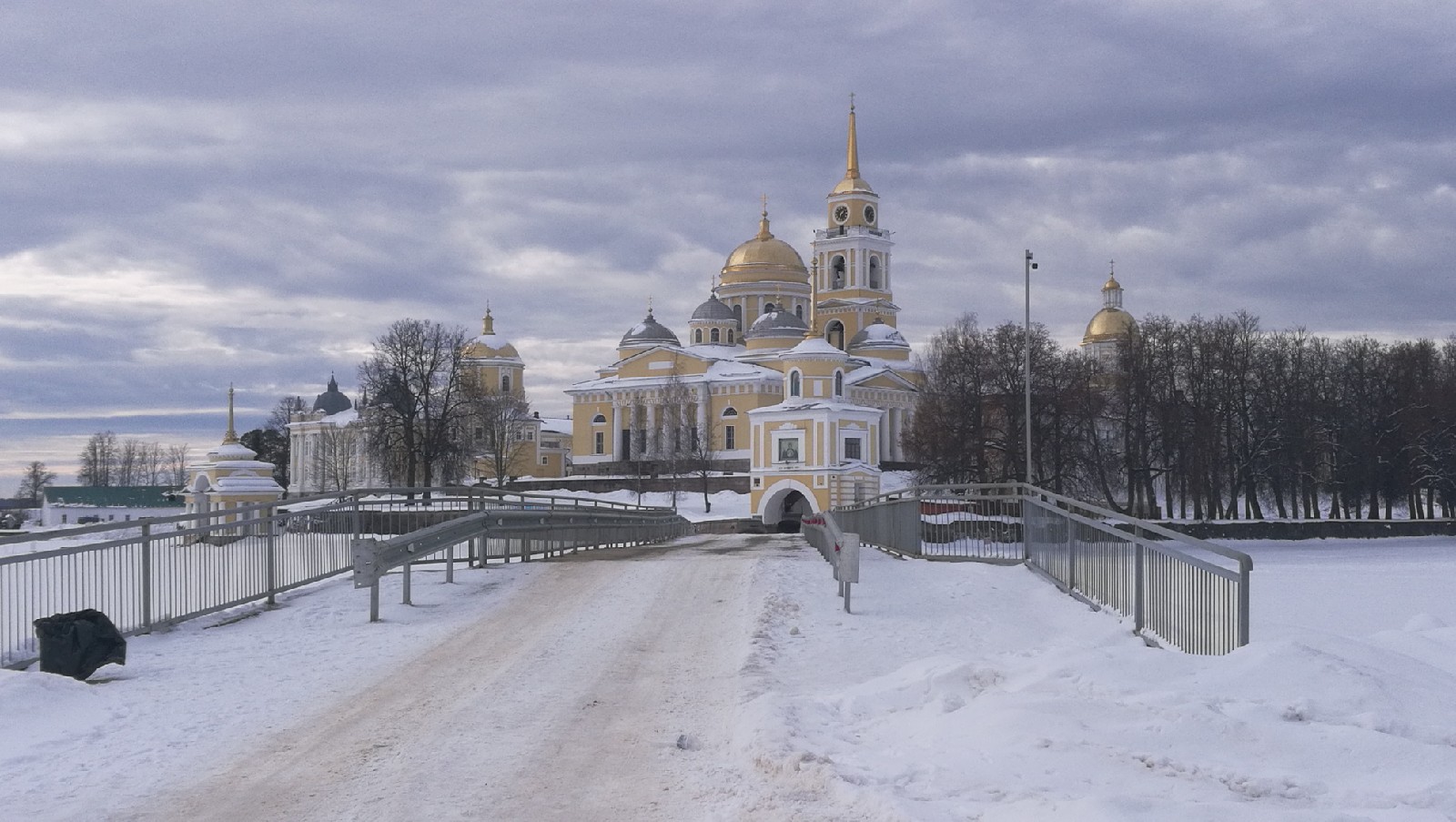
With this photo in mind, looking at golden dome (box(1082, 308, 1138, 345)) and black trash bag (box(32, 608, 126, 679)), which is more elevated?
golden dome (box(1082, 308, 1138, 345))

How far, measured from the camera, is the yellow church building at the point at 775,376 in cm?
7906

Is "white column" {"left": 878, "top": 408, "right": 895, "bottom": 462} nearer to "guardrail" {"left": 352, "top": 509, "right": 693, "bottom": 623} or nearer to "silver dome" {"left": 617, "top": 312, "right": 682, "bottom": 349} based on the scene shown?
"silver dome" {"left": 617, "top": 312, "right": 682, "bottom": 349}

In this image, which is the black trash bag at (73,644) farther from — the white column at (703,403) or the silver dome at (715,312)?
the silver dome at (715,312)

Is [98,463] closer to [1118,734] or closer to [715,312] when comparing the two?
[715,312]

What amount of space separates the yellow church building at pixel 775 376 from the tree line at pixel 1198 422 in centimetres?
696

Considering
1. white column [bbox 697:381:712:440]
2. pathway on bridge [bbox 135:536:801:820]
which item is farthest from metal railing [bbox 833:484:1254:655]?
white column [bbox 697:381:712:440]

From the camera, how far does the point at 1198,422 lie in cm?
6950

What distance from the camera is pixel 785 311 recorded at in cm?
10756

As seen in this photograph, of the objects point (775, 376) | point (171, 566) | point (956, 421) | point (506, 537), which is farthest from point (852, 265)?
point (171, 566)

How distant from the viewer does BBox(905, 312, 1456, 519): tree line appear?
223 ft

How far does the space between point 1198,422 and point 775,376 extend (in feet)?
118

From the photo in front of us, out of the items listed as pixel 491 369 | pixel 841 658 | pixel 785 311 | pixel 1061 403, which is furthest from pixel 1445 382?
pixel 841 658

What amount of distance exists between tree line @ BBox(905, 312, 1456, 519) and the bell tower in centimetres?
3267

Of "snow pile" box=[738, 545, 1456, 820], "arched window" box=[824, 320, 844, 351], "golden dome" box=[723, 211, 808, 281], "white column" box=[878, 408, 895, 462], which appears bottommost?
"snow pile" box=[738, 545, 1456, 820]
